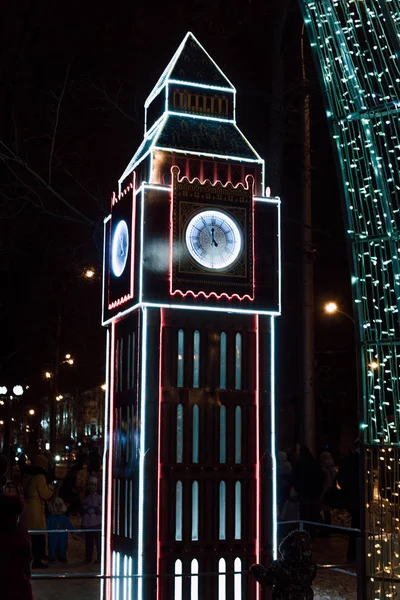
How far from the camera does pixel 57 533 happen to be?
16172mm

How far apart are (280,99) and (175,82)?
8.89 m

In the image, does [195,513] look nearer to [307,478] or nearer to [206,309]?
[206,309]

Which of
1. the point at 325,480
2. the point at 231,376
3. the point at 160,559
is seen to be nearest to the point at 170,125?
the point at 231,376

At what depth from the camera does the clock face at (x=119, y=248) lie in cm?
1146

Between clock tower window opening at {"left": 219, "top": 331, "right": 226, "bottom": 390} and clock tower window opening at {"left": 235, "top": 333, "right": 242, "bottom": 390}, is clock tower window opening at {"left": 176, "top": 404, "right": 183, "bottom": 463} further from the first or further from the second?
clock tower window opening at {"left": 235, "top": 333, "right": 242, "bottom": 390}

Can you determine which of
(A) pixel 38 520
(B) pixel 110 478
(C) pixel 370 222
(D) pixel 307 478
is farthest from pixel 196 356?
(D) pixel 307 478

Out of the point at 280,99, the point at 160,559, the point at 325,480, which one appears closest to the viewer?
the point at 160,559

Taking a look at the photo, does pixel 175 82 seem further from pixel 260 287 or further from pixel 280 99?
pixel 280 99

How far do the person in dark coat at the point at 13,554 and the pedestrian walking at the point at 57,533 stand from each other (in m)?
9.27

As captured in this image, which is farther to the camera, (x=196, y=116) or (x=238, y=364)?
(x=196, y=116)

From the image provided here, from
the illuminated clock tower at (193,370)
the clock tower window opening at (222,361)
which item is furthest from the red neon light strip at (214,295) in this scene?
the clock tower window opening at (222,361)

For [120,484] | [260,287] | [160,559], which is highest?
[260,287]

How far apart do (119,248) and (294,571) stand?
5.76 meters

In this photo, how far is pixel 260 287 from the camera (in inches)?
450
